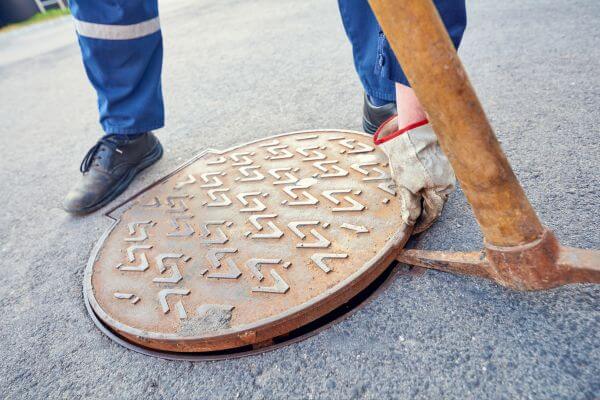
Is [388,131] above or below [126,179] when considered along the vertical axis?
above

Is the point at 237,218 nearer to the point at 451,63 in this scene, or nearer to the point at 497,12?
the point at 451,63

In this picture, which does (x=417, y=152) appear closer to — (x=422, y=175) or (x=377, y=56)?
(x=422, y=175)

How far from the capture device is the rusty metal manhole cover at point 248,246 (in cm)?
122

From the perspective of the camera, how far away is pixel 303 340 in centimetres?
119

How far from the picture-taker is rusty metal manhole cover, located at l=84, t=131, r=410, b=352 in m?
1.22

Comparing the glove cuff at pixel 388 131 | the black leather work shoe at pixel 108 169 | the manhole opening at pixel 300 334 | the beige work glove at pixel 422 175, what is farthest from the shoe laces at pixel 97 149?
the beige work glove at pixel 422 175

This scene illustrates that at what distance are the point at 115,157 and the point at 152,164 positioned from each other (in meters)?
0.21

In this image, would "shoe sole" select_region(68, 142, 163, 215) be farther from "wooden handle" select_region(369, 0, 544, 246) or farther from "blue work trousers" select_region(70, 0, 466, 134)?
"wooden handle" select_region(369, 0, 544, 246)

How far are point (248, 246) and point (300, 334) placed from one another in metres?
0.38

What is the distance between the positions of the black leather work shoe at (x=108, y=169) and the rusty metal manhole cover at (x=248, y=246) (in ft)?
0.64

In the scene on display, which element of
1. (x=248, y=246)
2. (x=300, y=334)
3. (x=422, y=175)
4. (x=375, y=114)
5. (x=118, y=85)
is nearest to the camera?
(x=300, y=334)

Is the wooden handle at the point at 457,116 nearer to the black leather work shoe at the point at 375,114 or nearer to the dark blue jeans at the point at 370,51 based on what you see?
the dark blue jeans at the point at 370,51

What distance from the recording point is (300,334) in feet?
4.01

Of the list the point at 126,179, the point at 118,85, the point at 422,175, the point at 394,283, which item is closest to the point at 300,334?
the point at 394,283
